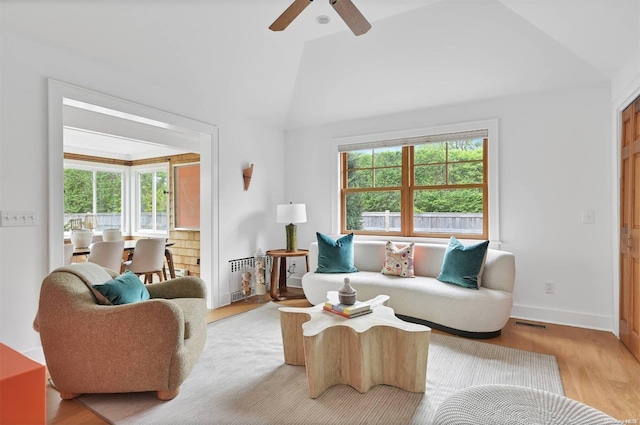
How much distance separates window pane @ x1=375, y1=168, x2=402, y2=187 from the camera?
175 inches

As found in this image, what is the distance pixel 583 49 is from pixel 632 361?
2.55m

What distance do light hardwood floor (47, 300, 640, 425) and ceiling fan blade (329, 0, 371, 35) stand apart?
272 cm

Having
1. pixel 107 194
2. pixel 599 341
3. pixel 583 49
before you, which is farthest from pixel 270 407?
pixel 107 194

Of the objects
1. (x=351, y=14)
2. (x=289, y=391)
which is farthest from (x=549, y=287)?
(x=351, y=14)

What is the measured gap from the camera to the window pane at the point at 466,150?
3.97 meters

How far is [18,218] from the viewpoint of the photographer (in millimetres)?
2459

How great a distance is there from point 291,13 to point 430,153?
2589 millimetres

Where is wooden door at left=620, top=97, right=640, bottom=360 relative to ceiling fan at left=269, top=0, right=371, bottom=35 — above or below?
below

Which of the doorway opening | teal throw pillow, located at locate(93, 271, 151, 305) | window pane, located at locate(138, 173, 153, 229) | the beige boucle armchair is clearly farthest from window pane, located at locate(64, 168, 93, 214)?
the beige boucle armchair

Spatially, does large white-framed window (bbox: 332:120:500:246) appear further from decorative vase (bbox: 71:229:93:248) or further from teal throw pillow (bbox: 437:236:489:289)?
decorative vase (bbox: 71:229:93:248)

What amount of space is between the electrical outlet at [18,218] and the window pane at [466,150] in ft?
13.4

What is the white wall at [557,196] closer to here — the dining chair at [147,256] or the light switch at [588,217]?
the light switch at [588,217]

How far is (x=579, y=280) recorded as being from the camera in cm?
339

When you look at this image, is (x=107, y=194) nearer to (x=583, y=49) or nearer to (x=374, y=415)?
(x=374, y=415)
